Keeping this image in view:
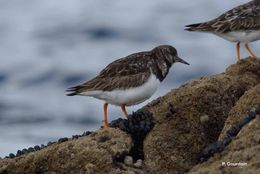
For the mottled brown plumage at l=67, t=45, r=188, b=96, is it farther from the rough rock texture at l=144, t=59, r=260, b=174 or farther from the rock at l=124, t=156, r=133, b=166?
the rock at l=124, t=156, r=133, b=166

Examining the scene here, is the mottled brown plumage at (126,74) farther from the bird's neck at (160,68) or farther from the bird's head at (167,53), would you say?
the bird's head at (167,53)

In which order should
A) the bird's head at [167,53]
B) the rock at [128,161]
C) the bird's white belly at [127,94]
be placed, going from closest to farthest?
the rock at [128,161] → the bird's white belly at [127,94] → the bird's head at [167,53]

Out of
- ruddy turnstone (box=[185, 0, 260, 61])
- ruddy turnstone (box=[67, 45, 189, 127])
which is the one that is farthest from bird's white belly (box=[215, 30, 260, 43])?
ruddy turnstone (box=[67, 45, 189, 127])

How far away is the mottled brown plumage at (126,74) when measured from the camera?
11391 millimetres

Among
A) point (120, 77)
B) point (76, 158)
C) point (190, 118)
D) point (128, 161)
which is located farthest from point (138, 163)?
point (120, 77)

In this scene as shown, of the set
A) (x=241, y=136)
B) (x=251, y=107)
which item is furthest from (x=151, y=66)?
(x=241, y=136)

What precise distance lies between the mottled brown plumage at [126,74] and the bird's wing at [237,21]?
2.61m

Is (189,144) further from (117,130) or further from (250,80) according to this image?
(250,80)

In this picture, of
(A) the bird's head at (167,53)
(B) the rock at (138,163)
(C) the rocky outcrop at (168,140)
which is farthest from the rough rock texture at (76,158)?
(A) the bird's head at (167,53)

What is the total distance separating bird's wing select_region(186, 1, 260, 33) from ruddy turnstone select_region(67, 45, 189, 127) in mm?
2898

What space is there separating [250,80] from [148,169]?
2865 millimetres

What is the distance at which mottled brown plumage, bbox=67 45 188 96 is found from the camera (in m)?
11.4

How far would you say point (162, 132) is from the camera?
9953 millimetres

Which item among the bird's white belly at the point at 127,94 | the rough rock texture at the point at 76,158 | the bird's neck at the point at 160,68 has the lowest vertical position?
the rough rock texture at the point at 76,158
